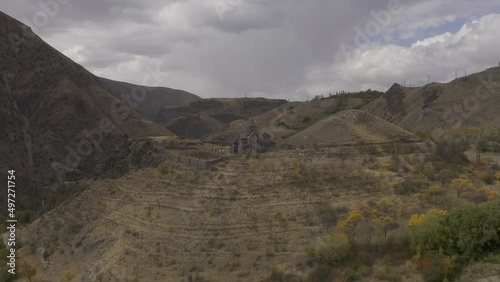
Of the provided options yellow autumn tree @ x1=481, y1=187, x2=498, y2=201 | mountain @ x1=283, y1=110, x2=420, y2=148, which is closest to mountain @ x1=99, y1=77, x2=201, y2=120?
mountain @ x1=283, y1=110, x2=420, y2=148

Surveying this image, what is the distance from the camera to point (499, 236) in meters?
15.9

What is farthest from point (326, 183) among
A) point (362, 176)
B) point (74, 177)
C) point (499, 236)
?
point (74, 177)

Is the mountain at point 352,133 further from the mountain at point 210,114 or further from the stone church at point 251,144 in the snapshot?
the mountain at point 210,114

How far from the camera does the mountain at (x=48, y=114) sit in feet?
210

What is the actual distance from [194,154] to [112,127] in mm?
43411

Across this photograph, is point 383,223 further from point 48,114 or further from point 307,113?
point 48,114

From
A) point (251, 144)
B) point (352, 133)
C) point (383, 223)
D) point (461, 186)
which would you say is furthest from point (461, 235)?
point (352, 133)

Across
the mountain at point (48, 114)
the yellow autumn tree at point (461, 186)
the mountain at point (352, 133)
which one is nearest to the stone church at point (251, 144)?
the mountain at point (352, 133)

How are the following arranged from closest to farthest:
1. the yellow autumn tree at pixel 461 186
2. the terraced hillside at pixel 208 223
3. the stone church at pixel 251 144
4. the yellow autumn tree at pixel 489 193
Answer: the terraced hillside at pixel 208 223
the yellow autumn tree at pixel 489 193
the yellow autumn tree at pixel 461 186
the stone church at pixel 251 144

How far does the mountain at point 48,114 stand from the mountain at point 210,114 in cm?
2398

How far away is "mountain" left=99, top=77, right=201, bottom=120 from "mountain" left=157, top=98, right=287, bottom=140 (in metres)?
12.5

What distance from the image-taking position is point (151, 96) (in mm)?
164125

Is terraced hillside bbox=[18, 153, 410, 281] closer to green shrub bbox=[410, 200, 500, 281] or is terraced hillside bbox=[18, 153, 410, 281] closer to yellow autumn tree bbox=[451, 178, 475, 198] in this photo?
yellow autumn tree bbox=[451, 178, 475, 198]

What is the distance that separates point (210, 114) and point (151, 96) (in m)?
51.7
